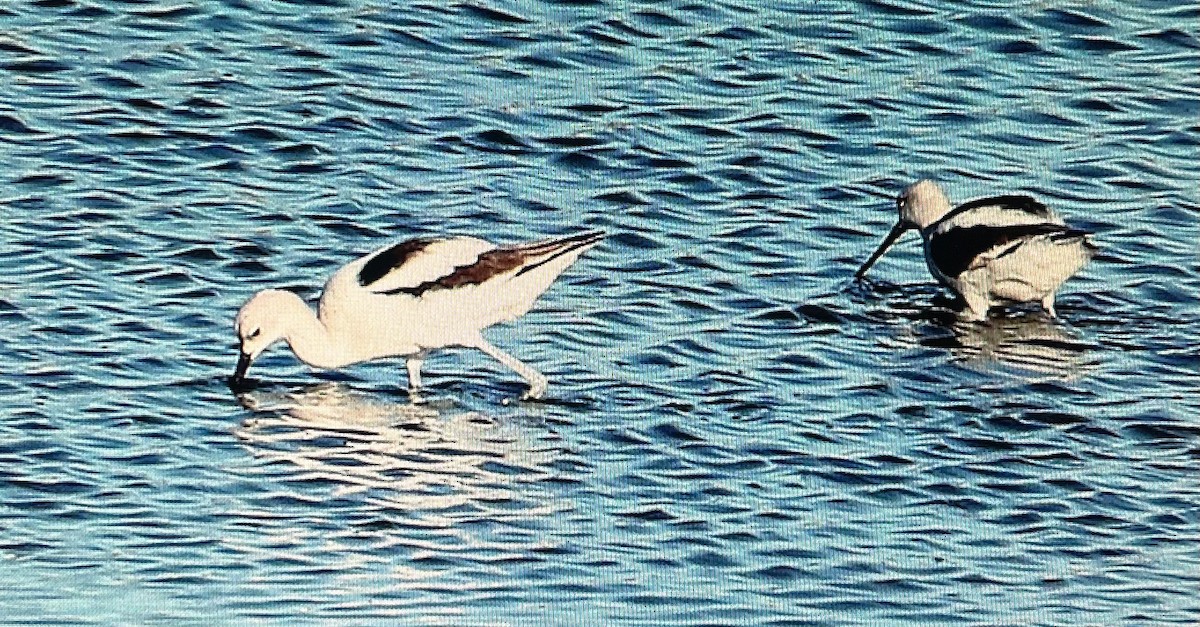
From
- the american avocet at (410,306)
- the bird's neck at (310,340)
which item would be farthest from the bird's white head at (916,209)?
the bird's neck at (310,340)

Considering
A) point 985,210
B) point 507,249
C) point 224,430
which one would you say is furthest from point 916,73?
point 224,430

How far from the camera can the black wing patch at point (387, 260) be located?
11.1m

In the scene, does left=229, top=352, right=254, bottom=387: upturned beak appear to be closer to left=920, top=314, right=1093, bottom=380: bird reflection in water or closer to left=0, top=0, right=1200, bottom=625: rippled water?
left=0, top=0, right=1200, bottom=625: rippled water

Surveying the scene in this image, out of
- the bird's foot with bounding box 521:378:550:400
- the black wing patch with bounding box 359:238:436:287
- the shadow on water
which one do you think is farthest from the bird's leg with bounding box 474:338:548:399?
the shadow on water

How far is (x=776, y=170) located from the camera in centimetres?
1405

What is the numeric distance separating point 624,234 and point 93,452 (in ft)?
12.9

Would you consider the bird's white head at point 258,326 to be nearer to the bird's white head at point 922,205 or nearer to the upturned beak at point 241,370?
the upturned beak at point 241,370

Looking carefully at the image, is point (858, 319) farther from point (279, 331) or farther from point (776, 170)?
point (279, 331)

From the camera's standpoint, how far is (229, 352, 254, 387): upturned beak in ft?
35.7

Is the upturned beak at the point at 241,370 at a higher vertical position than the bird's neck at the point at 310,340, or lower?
lower

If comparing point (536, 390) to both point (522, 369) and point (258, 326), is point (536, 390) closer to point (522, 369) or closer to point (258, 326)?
point (522, 369)

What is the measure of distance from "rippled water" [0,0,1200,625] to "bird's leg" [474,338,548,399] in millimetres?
96

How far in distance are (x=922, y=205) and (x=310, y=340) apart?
11.8ft

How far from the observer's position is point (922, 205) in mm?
13250
